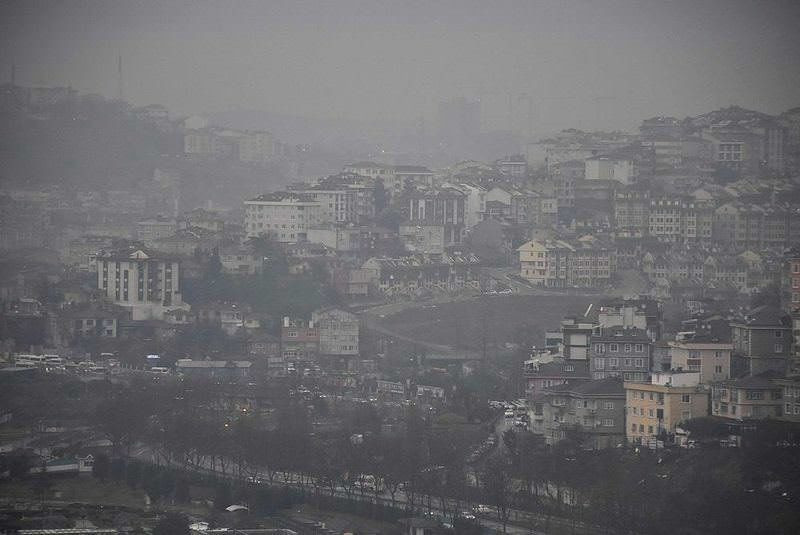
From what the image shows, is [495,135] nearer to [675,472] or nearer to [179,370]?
[179,370]

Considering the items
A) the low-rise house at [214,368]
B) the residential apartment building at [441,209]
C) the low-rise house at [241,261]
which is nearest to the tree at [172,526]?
the low-rise house at [214,368]

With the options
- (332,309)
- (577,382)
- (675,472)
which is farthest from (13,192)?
(675,472)

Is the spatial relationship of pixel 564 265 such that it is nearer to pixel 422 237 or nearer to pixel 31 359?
pixel 422 237

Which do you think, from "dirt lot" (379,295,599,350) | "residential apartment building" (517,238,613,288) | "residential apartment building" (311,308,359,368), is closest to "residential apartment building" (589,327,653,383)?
"dirt lot" (379,295,599,350)

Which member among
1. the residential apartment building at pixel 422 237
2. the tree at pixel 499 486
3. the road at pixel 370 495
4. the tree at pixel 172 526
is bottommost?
the tree at pixel 172 526

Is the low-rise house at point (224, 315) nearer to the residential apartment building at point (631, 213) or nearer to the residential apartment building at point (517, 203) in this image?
the residential apartment building at point (631, 213)

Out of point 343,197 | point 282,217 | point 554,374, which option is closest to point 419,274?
point 282,217
